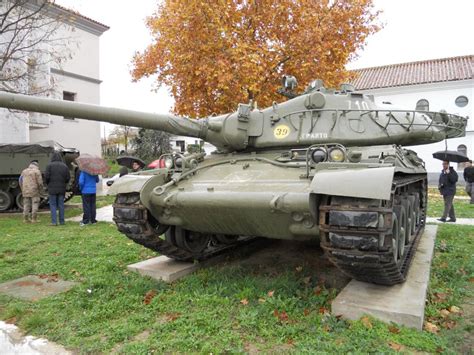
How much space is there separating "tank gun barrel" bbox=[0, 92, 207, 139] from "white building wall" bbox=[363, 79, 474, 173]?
23.1 meters

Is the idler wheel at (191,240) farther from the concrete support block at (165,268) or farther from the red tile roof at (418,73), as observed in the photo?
the red tile roof at (418,73)

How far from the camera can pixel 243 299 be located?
4.71m

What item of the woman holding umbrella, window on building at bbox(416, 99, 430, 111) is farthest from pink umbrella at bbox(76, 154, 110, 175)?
window on building at bbox(416, 99, 430, 111)

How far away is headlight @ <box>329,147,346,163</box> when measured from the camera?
4.66 meters

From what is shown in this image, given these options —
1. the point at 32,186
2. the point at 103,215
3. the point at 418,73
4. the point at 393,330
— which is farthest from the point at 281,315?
the point at 418,73

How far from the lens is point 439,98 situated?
26.7 metres

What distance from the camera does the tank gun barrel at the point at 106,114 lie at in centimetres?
477

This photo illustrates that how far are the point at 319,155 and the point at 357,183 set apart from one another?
107cm

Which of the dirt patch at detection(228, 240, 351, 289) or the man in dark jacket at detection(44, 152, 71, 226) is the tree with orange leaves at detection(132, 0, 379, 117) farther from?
the dirt patch at detection(228, 240, 351, 289)

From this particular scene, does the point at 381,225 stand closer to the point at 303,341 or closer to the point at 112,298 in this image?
the point at 303,341

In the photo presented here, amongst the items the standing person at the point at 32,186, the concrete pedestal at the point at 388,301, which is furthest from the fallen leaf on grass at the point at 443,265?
the standing person at the point at 32,186

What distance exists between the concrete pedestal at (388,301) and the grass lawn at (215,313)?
0.10 metres

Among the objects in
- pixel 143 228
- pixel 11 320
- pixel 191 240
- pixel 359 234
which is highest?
pixel 359 234

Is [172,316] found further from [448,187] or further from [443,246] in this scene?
[448,187]
